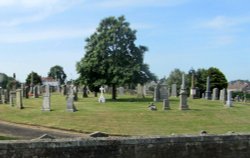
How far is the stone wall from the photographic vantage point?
10680 mm

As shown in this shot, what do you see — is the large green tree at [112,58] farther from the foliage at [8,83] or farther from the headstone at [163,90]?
the foliage at [8,83]

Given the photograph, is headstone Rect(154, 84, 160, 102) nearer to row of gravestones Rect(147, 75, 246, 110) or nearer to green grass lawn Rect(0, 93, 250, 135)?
row of gravestones Rect(147, 75, 246, 110)

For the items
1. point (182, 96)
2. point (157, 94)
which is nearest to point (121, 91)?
point (157, 94)

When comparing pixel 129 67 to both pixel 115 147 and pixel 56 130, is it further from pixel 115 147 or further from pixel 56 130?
pixel 115 147

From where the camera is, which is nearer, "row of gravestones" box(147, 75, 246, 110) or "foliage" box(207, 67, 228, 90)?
"row of gravestones" box(147, 75, 246, 110)

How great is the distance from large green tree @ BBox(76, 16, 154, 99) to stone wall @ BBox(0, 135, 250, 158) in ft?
96.6

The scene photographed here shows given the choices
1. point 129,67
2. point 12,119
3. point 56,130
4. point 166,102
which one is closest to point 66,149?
point 56,130

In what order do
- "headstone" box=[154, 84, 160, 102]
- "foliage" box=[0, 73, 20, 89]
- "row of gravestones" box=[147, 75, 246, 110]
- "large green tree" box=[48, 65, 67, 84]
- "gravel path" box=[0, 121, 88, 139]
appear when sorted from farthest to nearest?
"large green tree" box=[48, 65, 67, 84]
"foliage" box=[0, 73, 20, 89]
"headstone" box=[154, 84, 160, 102]
"row of gravestones" box=[147, 75, 246, 110]
"gravel path" box=[0, 121, 88, 139]

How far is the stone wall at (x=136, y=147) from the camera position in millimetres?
10680

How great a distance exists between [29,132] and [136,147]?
1366 centimetres

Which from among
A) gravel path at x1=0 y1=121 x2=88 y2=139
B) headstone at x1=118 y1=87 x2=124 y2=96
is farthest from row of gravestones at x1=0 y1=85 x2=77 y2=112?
headstone at x1=118 y1=87 x2=124 y2=96

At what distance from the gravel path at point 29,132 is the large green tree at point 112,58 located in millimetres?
16920

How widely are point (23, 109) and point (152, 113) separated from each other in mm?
9856

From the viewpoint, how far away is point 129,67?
4303cm
